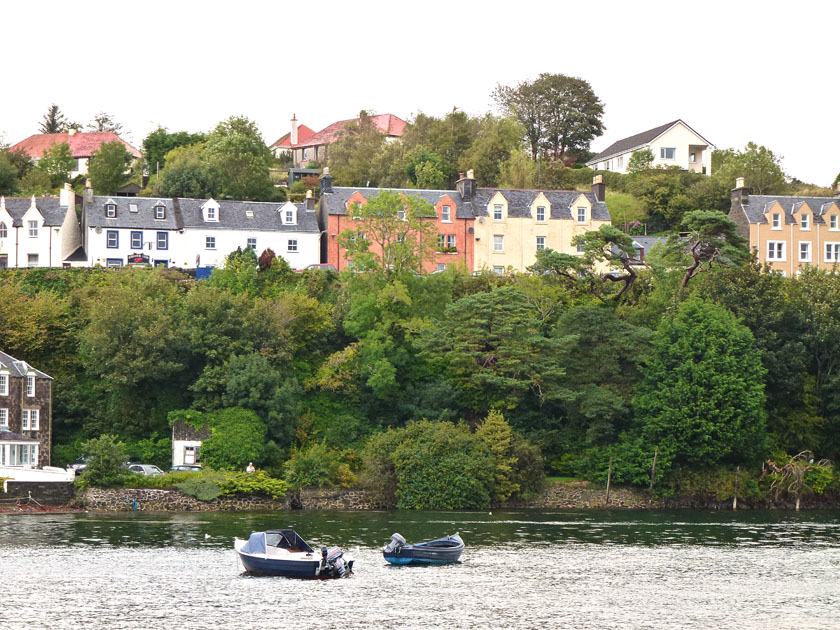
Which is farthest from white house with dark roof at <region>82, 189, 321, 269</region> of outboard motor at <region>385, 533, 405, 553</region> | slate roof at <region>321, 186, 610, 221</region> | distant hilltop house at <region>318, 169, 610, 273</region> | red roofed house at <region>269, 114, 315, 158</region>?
red roofed house at <region>269, 114, 315, 158</region>

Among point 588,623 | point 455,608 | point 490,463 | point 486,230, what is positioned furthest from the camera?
point 486,230

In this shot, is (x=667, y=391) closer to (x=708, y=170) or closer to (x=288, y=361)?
(x=288, y=361)

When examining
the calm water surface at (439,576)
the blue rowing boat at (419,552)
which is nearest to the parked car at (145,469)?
the calm water surface at (439,576)

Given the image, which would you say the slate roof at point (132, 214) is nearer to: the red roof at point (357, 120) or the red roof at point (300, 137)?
the red roof at point (357, 120)

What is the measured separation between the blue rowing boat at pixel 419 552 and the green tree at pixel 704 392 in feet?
100

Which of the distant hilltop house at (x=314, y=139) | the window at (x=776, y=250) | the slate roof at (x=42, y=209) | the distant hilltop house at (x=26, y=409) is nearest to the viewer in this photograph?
the distant hilltop house at (x=26, y=409)

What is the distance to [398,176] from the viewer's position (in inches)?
5359

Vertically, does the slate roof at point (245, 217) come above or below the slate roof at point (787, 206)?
below

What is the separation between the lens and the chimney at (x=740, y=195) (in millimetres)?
121938

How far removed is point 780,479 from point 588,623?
147ft

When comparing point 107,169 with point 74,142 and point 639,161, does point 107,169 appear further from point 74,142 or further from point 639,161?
point 639,161

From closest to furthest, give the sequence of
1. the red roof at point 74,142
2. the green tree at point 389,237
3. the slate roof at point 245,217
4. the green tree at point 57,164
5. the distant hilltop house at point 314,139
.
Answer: the green tree at point 389,237, the slate roof at point 245,217, the green tree at point 57,164, the red roof at point 74,142, the distant hilltop house at point 314,139

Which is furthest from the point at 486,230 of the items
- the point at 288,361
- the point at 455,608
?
the point at 455,608

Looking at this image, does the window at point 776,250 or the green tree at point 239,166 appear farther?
the green tree at point 239,166
